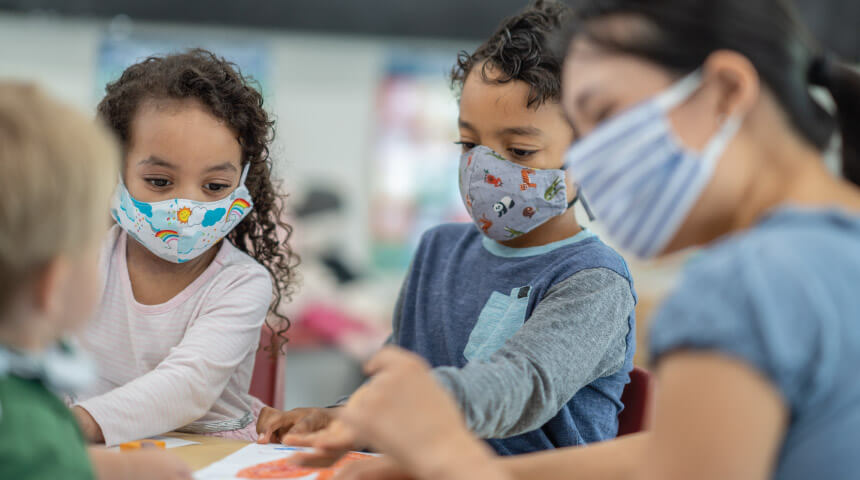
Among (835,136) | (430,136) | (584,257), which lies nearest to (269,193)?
(584,257)

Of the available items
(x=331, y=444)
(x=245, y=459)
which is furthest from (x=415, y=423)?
(x=245, y=459)

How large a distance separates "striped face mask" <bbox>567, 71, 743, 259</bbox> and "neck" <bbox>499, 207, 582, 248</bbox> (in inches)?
17.2

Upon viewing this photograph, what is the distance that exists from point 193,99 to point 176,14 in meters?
3.22

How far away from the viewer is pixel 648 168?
0.75m

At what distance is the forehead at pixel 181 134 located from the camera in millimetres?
1243

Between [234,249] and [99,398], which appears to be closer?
[99,398]

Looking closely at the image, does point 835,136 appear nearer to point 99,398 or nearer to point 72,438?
point 72,438

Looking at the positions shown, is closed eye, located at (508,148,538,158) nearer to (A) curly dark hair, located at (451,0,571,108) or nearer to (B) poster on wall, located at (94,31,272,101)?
(A) curly dark hair, located at (451,0,571,108)

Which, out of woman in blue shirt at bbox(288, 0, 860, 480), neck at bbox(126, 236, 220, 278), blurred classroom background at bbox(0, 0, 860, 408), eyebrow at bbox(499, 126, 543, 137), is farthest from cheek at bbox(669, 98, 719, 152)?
blurred classroom background at bbox(0, 0, 860, 408)

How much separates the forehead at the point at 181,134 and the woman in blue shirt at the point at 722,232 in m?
0.66

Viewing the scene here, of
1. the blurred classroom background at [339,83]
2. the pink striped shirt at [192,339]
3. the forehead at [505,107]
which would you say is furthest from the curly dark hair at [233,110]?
the blurred classroom background at [339,83]

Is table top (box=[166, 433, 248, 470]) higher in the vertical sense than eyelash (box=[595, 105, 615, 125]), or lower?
lower

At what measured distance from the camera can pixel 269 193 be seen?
1496 millimetres

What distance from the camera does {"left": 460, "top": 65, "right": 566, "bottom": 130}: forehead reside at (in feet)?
3.79
